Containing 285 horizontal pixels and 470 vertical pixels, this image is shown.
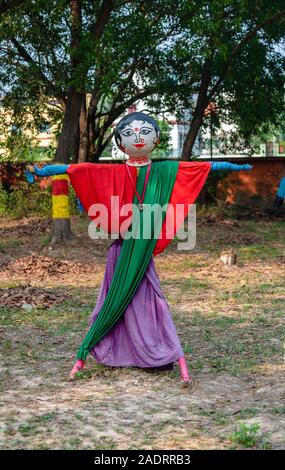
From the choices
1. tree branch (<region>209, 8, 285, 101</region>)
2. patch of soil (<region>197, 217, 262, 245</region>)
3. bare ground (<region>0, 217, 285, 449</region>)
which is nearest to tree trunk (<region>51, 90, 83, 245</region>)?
bare ground (<region>0, 217, 285, 449</region>)

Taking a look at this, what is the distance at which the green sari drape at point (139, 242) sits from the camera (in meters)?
5.57

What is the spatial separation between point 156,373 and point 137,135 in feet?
5.74

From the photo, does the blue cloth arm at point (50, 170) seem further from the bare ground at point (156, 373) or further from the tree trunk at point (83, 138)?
the tree trunk at point (83, 138)

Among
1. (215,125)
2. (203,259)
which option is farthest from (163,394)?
(215,125)

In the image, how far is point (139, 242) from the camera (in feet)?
18.4

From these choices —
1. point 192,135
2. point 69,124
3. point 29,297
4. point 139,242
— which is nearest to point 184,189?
point 139,242

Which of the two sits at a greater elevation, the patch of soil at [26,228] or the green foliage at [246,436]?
the patch of soil at [26,228]

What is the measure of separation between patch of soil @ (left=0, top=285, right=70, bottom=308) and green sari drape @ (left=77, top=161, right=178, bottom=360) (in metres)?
2.88

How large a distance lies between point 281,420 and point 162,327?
1.28m

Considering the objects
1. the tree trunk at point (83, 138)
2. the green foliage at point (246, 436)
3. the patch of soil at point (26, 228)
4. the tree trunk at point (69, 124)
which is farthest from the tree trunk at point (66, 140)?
the green foliage at point (246, 436)

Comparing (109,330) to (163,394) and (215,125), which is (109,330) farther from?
(215,125)

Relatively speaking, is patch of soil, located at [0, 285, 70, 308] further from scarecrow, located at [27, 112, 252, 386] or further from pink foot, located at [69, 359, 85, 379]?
scarecrow, located at [27, 112, 252, 386]

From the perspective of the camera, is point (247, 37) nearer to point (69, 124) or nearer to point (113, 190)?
point (69, 124)
